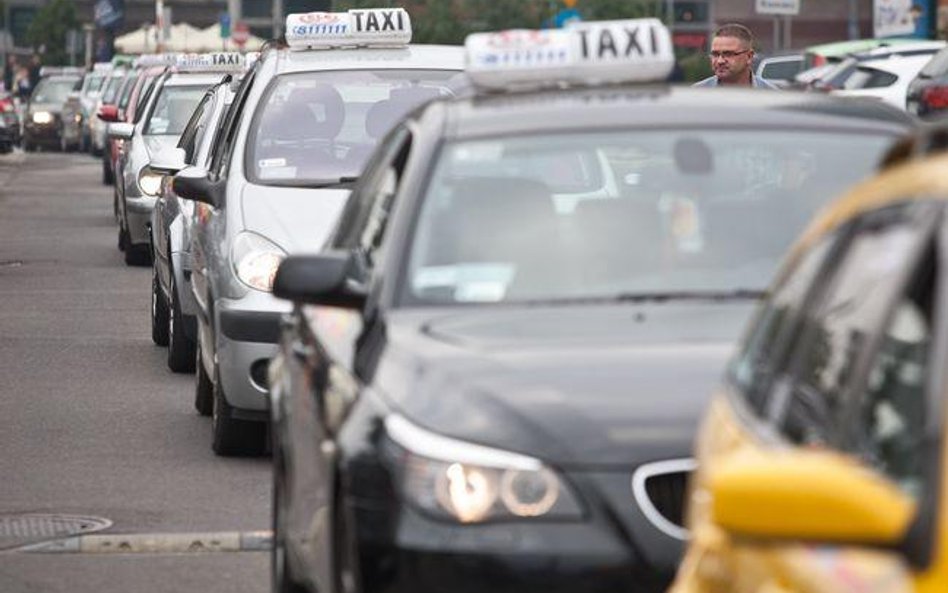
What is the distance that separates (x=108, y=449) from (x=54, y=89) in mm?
65312

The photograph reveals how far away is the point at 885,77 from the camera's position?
31875 millimetres

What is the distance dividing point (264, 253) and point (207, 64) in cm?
1524

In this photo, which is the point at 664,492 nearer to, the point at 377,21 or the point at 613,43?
the point at 613,43

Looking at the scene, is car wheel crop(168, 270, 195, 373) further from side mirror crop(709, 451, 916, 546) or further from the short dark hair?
side mirror crop(709, 451, 916, 546)

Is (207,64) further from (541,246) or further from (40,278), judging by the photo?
(541,246)

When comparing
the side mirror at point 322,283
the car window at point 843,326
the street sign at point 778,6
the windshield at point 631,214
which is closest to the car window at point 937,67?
the street sign at point 778,6

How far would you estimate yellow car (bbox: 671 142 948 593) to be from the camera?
3287 millimetres

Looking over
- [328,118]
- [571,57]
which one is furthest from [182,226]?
[571,57]

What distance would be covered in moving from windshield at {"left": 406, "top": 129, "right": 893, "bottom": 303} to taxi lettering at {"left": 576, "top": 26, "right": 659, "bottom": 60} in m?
0.74

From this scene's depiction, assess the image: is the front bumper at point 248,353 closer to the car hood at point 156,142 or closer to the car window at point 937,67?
the car hood at point 156,142

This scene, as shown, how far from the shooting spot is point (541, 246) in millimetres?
6941

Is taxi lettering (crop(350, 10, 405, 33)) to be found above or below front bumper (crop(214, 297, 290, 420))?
above

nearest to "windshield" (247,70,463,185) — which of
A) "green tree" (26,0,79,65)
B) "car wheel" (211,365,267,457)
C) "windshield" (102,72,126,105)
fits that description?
"car wheel" (211,365,267,457)

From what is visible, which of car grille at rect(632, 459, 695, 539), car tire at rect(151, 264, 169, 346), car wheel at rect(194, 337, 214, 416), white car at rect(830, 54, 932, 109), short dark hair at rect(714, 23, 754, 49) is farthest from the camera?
white car at rect(830, 54, 932, 109)
